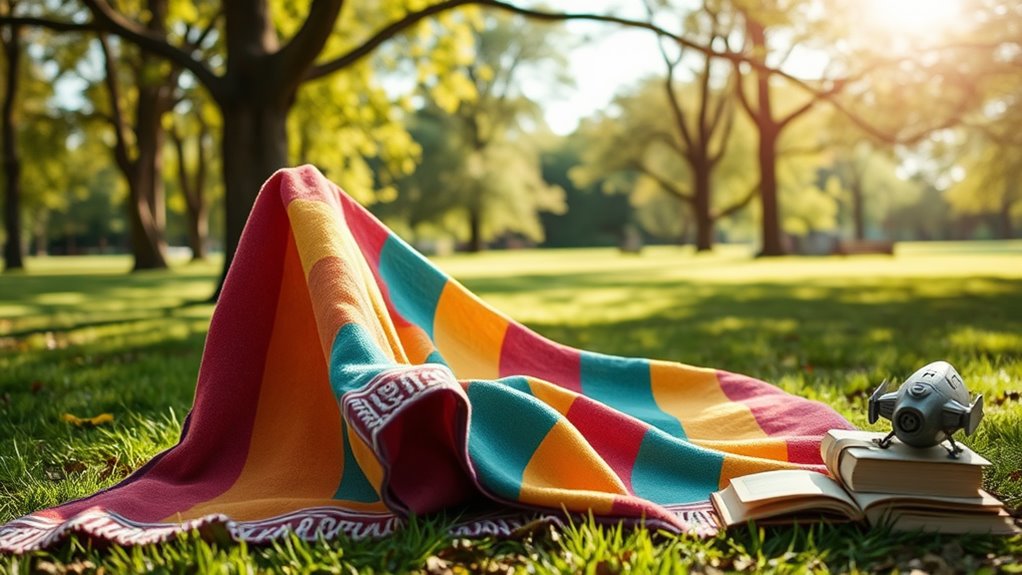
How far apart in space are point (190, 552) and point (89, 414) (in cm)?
215

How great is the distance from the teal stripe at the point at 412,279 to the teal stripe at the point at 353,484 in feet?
3.31

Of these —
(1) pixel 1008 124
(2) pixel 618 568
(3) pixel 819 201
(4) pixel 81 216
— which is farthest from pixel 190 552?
(4) pixel 81 216

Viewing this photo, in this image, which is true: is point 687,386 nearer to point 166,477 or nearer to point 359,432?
point 359,432

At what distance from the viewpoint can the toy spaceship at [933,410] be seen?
1.93 metres

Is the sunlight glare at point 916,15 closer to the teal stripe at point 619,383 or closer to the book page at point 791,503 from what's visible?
the teal stripe at point 619,383

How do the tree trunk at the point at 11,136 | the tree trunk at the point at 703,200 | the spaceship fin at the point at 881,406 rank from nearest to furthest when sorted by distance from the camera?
1. the spaceship fin at the point at 881,406
2. the tree trunk at the point at 11,136
3. the tree trunk at the point at 703,200

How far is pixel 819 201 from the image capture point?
3441 centimetres

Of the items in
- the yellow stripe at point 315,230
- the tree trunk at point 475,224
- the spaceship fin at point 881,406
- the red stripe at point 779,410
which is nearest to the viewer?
the spaceship fin at point 881,406

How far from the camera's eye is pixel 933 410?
6.39ft

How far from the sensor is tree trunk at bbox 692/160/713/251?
2738cm

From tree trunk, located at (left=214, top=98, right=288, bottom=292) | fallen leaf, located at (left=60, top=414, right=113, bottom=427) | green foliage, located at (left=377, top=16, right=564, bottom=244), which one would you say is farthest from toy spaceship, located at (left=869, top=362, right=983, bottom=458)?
green foliage, located at (left=377, top=16, right=564, bottom=244)

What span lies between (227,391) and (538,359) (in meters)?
1.39

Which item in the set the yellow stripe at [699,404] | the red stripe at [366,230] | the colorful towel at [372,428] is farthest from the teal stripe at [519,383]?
the red stripe at [366,230]

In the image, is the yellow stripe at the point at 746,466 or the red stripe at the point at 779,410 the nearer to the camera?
the yellow stripe at the point at 746,466
